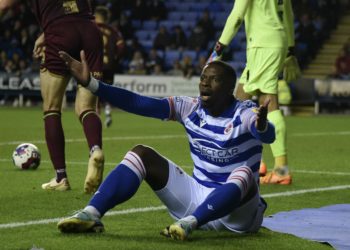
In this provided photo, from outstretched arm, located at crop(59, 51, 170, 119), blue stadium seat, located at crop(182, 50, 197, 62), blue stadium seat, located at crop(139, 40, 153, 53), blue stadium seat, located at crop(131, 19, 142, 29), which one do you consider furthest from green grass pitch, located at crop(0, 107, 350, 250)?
blue stadium seat, located at crop(131, 19, 142, 29)

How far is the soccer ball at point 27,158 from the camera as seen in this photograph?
10.2 metres

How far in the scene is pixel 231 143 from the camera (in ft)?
20.3

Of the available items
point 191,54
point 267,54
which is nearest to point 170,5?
point 191,54

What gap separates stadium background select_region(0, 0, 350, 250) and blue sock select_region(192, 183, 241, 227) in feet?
0.50

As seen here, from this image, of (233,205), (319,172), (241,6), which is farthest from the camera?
(319,172)

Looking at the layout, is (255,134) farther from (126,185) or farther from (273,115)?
(273,115)

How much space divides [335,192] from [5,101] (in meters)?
20.0

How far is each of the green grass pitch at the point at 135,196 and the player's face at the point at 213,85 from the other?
0.81m

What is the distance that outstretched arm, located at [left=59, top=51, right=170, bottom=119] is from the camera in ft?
19.4

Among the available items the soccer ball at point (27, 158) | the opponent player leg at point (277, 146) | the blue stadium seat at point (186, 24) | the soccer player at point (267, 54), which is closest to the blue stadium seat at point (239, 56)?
the blue stadium seat at point (186, 24)

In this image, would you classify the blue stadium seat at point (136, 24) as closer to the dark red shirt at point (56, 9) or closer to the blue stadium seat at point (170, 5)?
the blue stadium seat at point (170, 5)

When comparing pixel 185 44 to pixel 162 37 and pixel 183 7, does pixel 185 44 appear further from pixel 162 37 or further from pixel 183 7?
pixel 183 7

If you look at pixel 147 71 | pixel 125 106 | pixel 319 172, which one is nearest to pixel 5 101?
pixel 147 71

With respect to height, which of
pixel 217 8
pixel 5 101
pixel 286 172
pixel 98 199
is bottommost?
pixel 5 101
